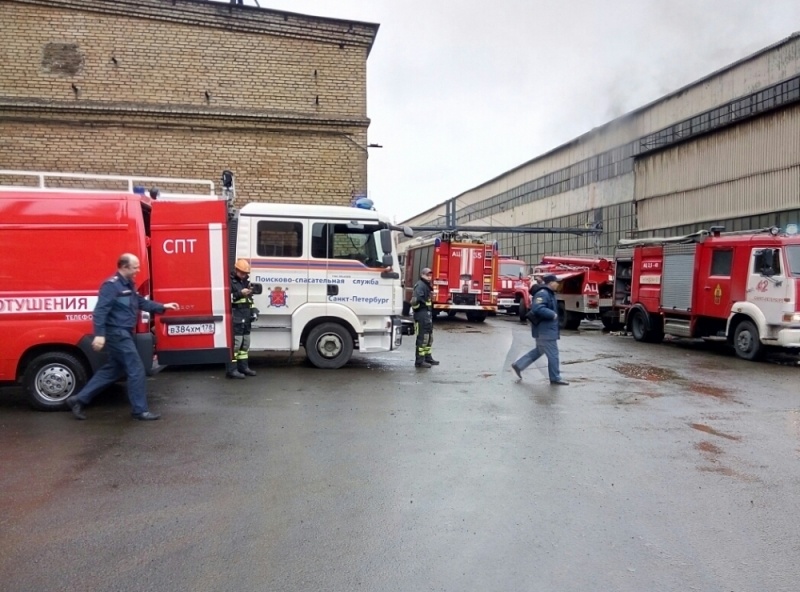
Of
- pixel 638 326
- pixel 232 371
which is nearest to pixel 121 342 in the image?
pixel 232 371

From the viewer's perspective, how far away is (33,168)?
1439 cm

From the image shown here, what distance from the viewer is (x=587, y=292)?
1956cm

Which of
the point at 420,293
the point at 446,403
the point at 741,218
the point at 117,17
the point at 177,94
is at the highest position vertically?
the point at 117,17

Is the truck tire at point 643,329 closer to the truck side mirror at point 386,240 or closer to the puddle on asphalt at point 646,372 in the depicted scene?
the puddle on asphalt at point 646,372

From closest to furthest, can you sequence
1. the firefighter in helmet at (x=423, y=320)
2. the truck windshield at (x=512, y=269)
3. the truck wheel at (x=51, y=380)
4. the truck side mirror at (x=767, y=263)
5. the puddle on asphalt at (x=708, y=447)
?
the puddle on asphalt at (x=708, y=447)
the truck wheel at (x=51, y=380)
the firefighter in helmet at (x=423, y=320)
the truck side mirror at (x=767, y=263)
the truck windshield at (x=512, y=269)

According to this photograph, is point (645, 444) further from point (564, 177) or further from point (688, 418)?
point (564, 177)

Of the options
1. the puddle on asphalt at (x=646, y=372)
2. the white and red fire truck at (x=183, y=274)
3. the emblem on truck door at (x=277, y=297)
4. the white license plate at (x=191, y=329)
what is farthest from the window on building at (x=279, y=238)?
the puddle on asphalt at (x=646, y=372)

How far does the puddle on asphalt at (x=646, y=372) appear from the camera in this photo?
34.7 feet

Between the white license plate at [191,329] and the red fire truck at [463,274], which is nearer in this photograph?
the white license plate at [191,329]

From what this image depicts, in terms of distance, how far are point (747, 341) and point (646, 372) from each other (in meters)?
3.27

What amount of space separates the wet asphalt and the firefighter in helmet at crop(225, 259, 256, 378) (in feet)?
2.58

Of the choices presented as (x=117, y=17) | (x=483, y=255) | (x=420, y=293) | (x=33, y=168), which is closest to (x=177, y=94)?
(x=117, y=17)

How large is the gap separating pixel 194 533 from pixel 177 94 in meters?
13.2

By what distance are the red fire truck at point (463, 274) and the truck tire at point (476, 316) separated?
1.01ft
